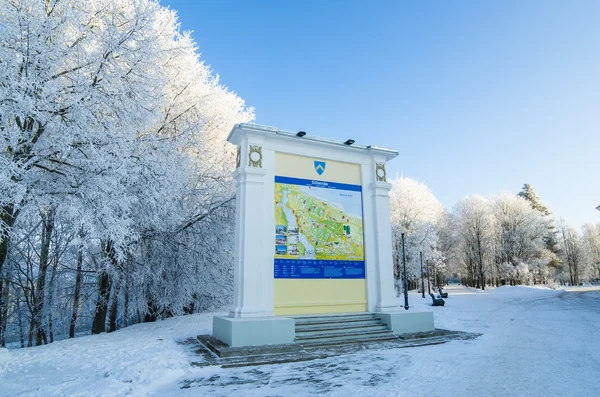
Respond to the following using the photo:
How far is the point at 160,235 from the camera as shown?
40.6 ft

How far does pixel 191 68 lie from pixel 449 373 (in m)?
14.7

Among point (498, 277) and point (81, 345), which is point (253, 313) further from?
point (498, 277)

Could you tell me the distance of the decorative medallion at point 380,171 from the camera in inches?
432

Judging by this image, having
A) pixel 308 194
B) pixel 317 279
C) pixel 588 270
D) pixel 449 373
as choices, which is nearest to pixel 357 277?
pixel 317 279

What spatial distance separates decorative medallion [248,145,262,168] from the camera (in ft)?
30.1

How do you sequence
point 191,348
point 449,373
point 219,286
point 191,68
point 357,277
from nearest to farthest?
point 449,373 < point 191,348 < point 357,277 < point 219,286 < point 191,68

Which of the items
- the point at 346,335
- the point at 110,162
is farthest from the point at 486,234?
the point at 110,162

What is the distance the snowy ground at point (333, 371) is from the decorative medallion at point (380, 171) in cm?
503

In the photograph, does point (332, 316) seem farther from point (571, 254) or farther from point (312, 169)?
point (571, 254)

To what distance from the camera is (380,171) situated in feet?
36.2

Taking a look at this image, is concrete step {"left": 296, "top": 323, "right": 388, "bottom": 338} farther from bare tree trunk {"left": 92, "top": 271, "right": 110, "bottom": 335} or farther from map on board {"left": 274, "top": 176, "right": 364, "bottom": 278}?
bare tree trunk {"left": 92, "top": 271, "right": 110, "bottom": 335}

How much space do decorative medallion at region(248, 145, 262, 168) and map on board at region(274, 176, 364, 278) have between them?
720 millimetres

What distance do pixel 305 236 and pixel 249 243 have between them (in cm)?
167

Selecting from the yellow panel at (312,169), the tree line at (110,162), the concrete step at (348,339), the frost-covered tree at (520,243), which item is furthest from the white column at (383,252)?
the frost-covered tree at (520,243)
